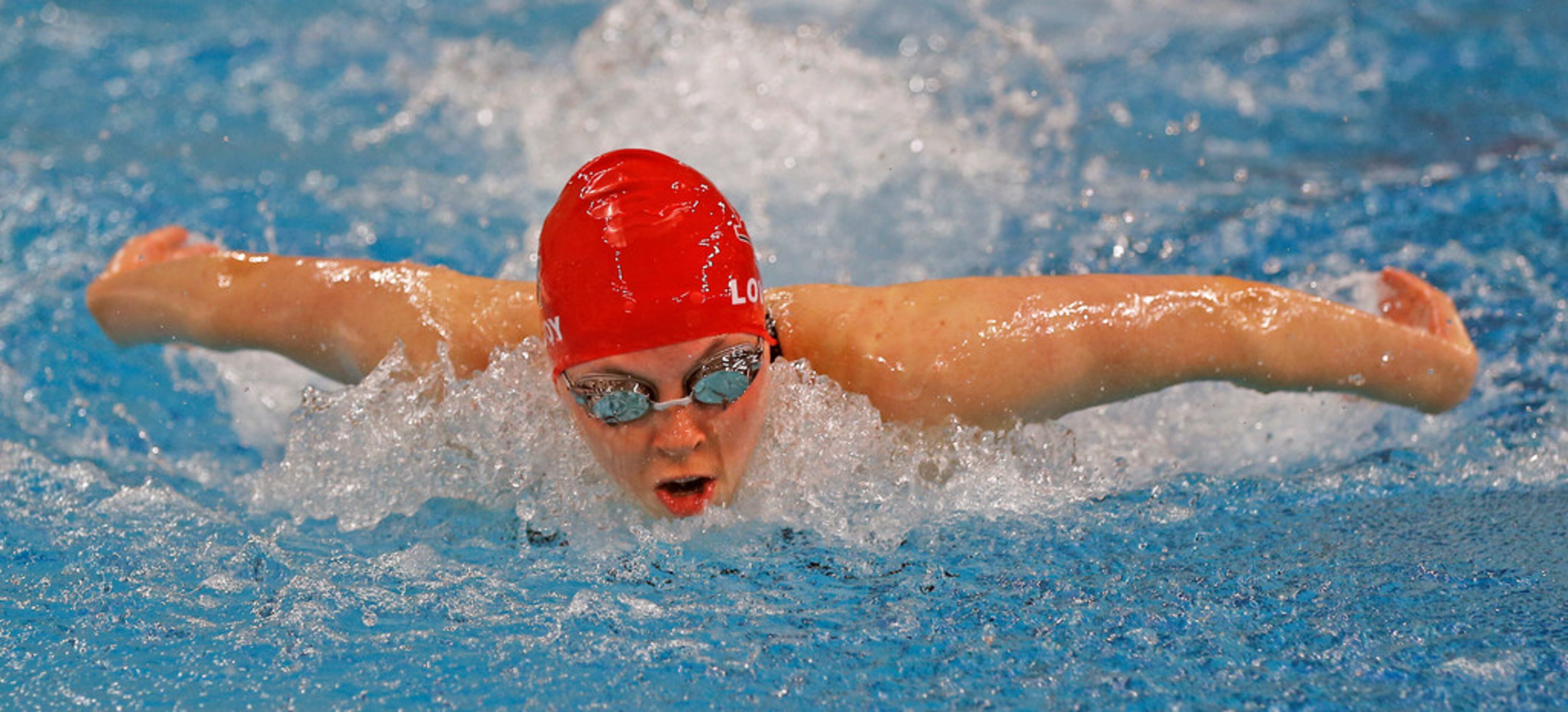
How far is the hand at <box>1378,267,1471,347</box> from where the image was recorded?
2912mm

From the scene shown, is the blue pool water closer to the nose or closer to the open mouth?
the open mouth

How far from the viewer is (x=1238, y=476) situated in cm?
302

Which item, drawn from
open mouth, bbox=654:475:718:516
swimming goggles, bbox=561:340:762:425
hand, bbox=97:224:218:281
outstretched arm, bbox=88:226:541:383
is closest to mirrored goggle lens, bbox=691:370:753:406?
swimming goggles, bbox=561:340:762:425

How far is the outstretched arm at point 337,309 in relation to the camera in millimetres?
2893

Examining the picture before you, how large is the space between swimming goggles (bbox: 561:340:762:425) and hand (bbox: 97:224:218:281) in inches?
50.2

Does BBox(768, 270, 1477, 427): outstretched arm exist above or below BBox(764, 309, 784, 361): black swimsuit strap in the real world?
below

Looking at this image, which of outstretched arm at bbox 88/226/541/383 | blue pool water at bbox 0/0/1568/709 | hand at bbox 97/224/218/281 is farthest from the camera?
hand at bbox 97/224/218/281

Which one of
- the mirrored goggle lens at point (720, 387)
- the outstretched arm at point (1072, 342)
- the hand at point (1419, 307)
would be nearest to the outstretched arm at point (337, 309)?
the mirrored goggle lens at point (720, 387)

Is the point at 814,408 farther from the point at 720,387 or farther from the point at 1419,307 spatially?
the point at 1419,307

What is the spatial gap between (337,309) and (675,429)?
0.91 meters

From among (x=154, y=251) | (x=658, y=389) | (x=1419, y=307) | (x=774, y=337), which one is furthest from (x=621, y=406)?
(x=1419, y=307)

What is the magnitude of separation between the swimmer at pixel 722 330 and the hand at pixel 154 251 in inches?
7.3

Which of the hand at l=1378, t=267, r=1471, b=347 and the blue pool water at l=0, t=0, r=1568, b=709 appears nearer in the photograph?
the blue pool water at l=0, t=0, r=1568, b=709

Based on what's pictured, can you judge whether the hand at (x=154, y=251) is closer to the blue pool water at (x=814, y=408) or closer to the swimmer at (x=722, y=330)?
the swimmer at (x=722, y=330)
